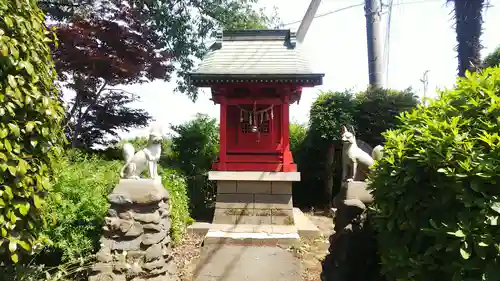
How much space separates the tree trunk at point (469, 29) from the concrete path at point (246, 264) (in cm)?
523

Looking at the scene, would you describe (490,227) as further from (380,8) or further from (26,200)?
(380,8)

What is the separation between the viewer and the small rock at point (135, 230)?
424cm

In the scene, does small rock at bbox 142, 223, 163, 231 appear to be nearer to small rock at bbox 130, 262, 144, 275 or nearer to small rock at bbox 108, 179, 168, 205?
small rock at bbox 108, 179, 168, 205

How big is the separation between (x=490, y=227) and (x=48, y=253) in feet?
16.3

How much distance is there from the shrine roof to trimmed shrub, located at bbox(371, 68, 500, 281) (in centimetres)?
464

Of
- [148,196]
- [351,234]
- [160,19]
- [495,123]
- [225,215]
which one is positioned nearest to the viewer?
[495,123]

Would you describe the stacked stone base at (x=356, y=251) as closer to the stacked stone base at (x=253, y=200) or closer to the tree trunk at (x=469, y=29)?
the stacked stone base at (x=253, y=200)

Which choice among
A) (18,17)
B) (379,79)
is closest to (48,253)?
(18,17)

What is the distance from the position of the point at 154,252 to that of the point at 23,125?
2595 millimetres

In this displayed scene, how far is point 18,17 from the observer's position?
2.17 meters

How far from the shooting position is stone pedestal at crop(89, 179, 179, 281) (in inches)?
160

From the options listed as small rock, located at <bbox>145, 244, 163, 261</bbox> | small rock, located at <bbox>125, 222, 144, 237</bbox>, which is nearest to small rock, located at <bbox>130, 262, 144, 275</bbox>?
small rock, located at <bbox>145, 244, 163, 261</bbox>

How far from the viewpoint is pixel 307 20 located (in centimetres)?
685

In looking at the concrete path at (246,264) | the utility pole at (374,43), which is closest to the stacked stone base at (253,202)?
the concrete path at (246,264)
